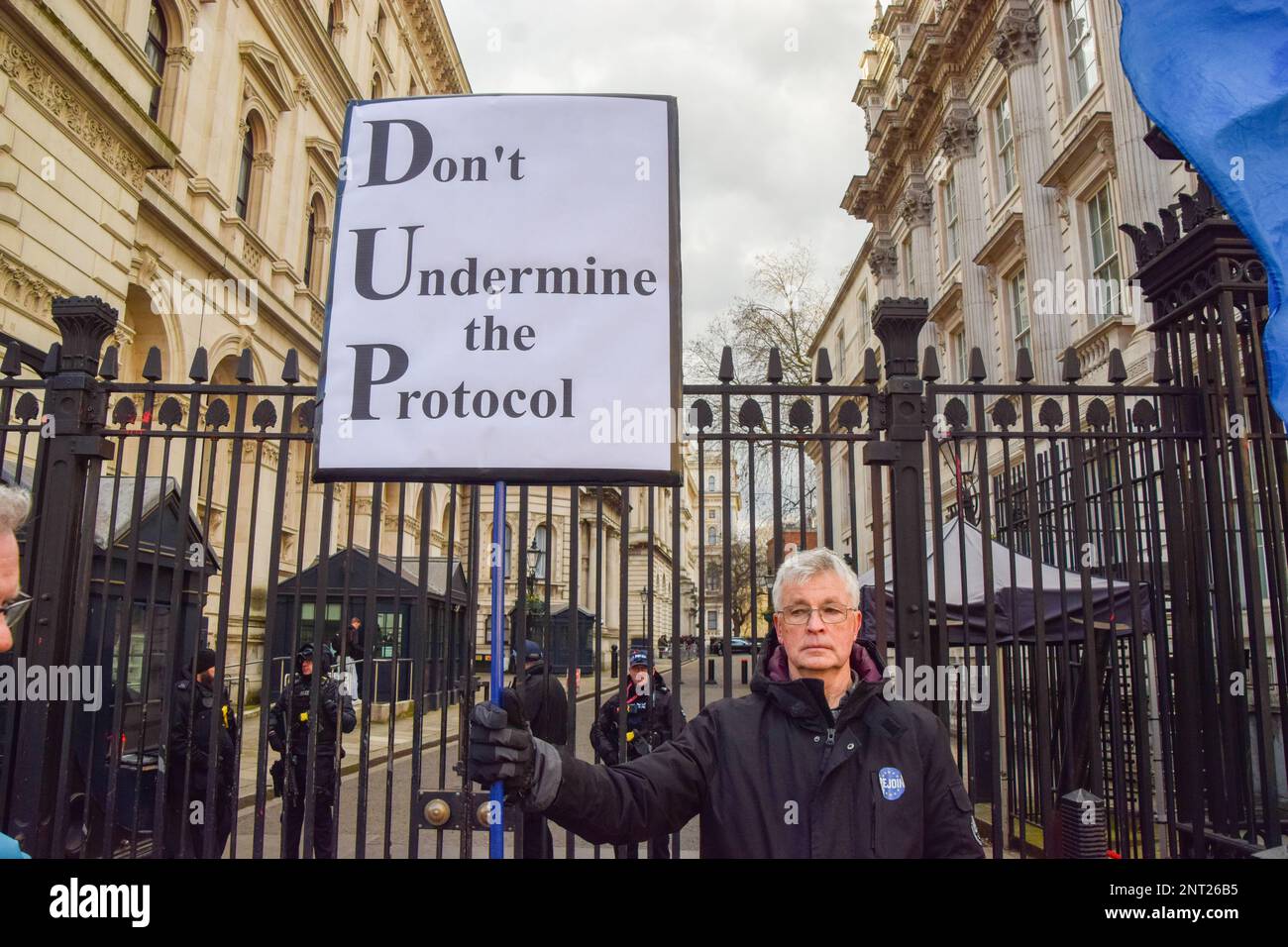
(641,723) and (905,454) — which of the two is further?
(641,723)

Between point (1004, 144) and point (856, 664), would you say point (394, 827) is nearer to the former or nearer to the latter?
point (856, 664)

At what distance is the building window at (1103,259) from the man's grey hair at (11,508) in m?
16.4

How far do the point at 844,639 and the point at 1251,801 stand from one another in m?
2.86

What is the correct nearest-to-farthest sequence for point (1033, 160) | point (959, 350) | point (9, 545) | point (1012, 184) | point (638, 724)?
point (9, 545) → point (638, 724) → point (1033, 160) → point (1012, 184) → point (959, 350)

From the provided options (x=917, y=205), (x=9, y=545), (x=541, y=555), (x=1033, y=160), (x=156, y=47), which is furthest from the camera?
(x=541, y=555)

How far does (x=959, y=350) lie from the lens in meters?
24.3

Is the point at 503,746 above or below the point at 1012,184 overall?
below

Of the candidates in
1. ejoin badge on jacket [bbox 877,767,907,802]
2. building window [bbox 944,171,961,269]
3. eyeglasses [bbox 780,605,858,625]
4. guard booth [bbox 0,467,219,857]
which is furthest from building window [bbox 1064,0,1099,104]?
ejoin badge on jacket [bbox 877,767,907,802]

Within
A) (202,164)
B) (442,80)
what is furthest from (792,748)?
(442,80)

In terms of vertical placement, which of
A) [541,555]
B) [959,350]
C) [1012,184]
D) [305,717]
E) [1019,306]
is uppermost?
[1012,184]

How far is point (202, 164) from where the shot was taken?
1916 cm

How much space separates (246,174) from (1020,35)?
18.5 m

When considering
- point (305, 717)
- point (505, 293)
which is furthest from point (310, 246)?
point (505, 293)
